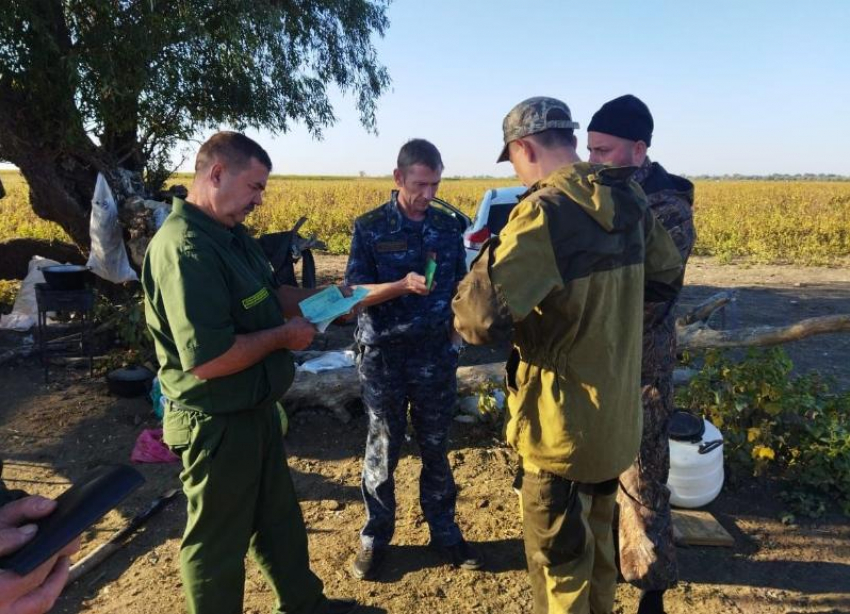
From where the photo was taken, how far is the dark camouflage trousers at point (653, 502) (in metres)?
2.82

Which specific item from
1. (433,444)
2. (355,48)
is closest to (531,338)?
(433,444)

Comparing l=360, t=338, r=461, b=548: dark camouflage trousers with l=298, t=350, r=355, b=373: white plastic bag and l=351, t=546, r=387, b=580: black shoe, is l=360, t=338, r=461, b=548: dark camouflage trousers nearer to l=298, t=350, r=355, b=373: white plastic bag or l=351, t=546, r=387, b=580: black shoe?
l=351, t=546, r=387, b=580: black shoe

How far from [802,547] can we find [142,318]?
20.1 feet

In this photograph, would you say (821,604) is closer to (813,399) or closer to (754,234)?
(813,399)

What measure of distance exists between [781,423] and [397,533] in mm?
2789

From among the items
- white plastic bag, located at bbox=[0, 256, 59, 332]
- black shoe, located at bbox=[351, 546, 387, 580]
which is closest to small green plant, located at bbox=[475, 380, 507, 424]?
black shoe, located at bbox=[351, 546, 387, 580]

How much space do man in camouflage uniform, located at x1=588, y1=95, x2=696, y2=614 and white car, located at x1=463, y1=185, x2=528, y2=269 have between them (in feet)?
15.0

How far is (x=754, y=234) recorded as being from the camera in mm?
16453

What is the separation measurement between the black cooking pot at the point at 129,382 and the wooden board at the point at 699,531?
4.69m

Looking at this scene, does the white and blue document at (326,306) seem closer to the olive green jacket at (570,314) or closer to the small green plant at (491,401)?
the olive green jacket at (570,314)

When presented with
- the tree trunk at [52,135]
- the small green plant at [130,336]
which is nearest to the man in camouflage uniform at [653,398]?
the small green plant at [130,336]

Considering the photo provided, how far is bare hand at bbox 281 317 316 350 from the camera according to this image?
2.35 m

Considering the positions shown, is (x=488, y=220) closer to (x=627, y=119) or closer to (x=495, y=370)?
(x=495, y=370)

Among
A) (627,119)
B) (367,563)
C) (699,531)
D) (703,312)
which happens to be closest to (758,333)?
(703,312)
